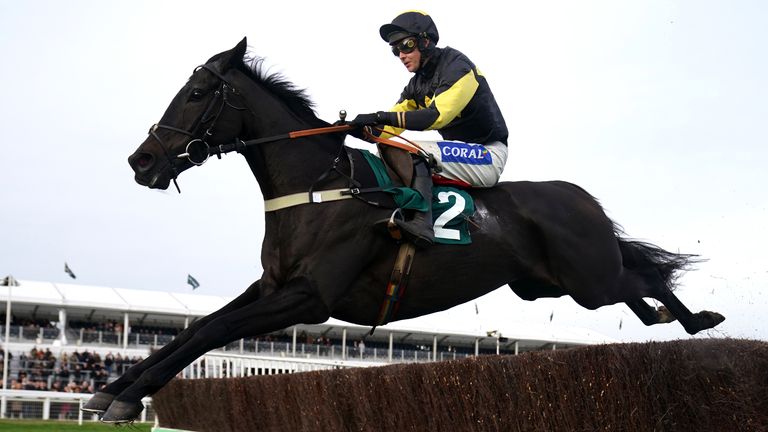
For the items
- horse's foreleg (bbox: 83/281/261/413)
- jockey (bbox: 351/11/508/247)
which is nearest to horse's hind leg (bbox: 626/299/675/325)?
jockey (bbox: 351/11/508/247)

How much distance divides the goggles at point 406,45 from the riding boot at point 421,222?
0.65m

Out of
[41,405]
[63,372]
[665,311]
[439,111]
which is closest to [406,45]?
[439,111]

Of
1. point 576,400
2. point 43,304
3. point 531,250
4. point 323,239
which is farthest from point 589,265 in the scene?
point 43,304

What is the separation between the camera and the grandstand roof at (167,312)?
2500 cm

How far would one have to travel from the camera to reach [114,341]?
2367 centimetres

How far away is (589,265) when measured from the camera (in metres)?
4.99

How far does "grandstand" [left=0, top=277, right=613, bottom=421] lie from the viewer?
760 inches

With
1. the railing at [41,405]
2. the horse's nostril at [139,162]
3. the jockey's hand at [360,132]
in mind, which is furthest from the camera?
the railing at [41,405]

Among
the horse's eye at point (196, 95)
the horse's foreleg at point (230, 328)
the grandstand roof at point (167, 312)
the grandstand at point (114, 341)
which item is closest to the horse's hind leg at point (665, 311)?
the horse's foreleg at point (230, 328)

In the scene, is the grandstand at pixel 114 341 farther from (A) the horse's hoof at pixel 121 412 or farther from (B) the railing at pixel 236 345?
(A) the horse's hoof at pixel 121 412

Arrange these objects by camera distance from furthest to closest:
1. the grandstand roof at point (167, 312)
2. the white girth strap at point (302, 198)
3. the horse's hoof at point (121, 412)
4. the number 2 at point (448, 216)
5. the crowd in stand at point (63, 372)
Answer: the grandstand roof at point (167, 312), the crowd in stand at point (63, 372), the number 2 at point (448, 216), the white girth strap at point (302, 198), the horse's hoof at point (121, 412)

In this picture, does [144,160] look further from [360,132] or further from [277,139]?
[360,132]

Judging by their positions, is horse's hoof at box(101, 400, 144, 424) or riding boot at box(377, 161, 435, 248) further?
riding boot at box(377, 161, 435, 248)

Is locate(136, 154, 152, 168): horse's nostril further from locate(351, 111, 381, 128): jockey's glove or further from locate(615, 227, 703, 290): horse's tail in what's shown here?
locate(615, 227, 703, 290): horse's tail
